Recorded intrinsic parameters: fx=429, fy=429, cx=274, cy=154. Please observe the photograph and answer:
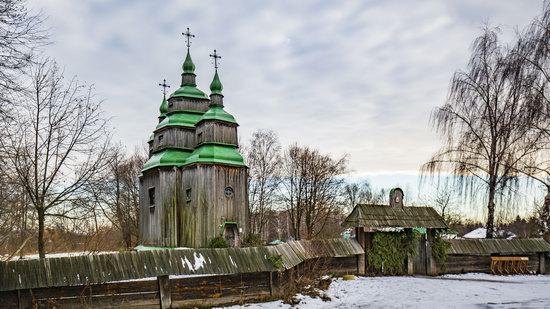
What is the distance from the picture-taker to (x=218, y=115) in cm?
2548

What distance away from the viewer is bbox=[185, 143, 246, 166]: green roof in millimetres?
24266

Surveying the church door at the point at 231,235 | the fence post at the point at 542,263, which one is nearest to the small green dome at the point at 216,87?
the church door at the point at 231,235

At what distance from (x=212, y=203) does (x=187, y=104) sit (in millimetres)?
8158

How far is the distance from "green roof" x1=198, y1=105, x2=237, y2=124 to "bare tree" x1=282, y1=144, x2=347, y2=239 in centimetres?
1215

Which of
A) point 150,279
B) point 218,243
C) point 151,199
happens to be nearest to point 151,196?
point 151,199

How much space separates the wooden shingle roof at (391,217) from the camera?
19578mm

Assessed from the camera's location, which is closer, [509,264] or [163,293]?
[163,293]

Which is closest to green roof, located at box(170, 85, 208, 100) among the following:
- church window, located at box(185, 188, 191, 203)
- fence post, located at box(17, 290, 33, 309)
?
church window, located at box(185, 188, 191, 203)

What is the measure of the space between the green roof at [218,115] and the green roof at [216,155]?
156 centimetres

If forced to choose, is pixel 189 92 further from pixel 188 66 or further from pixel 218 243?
pixel 218 243

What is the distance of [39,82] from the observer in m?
12.2

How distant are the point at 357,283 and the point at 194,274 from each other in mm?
7598

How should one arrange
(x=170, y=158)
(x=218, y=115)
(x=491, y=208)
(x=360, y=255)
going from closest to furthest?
(x=491, y=208) → (x=360, y=255) → (x=218, y=115) → (x=170, y=158)

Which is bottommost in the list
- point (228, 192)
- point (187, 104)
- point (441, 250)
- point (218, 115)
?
point (441, 250)
